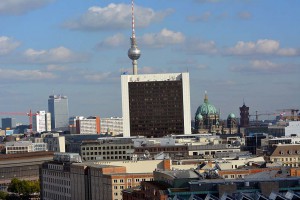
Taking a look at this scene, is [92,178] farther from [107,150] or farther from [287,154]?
[107,150]

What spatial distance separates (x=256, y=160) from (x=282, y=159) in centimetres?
2746

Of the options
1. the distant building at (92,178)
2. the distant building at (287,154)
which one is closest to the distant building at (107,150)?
the distant building at (92,178)

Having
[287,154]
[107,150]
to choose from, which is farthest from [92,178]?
[107,150]

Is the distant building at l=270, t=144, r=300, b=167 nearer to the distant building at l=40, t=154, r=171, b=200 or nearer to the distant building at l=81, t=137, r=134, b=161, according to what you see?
the distant building at l=81, t=137, r=134, b=161

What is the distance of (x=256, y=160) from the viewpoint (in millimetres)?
143500

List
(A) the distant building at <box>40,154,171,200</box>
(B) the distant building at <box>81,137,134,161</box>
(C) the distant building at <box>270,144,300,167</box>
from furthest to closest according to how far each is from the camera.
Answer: (B) the distant building at <box>81,137,134,161</box> < (C) the distant building at <box>270,144,300,167</box> < (A) the distant building at <box>40,154,171,200</box>

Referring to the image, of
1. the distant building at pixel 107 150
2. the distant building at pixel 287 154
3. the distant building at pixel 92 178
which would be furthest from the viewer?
the distant building at pixel 107 150

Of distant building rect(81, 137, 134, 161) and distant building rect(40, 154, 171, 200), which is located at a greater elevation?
distant building rect(81, 137, 134, 161)

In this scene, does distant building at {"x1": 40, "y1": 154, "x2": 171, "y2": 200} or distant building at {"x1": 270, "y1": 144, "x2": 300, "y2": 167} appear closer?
distant building at {"x1": 40, "y1": 154, "x2": 171, "y2": 200}

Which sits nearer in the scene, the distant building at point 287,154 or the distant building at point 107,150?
the distant building at point 287,154

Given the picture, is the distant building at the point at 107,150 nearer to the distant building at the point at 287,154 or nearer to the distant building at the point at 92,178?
the distant building at the point at 92,178

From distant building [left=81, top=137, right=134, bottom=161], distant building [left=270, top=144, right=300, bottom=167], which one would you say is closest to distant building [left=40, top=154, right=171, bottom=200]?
distant building [left=81, top=137, right=134, bottom=161]

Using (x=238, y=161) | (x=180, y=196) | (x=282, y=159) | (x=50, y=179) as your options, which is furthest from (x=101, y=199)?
(x=180, y=196)

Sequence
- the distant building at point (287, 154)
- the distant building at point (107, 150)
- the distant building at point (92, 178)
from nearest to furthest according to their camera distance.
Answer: the distant building at point (92, 178) < the distant building at point (287, 154) < the distant building at point (107, 150)
